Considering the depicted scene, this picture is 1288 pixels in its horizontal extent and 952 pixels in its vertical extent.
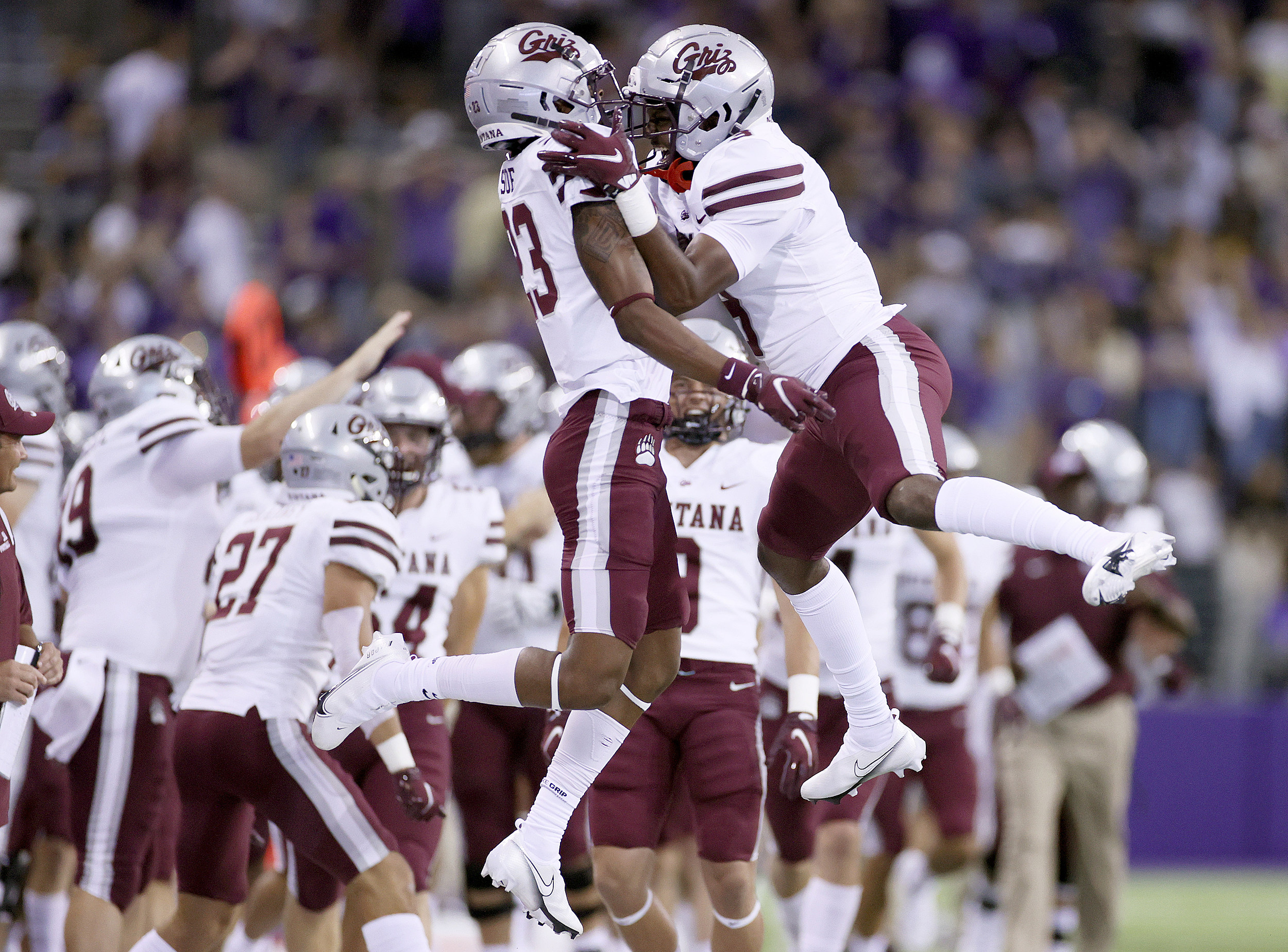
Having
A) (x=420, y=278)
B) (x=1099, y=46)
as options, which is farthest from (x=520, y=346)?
(x=1099, y=46)

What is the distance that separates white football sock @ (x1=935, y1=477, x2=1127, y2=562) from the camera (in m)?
5.07

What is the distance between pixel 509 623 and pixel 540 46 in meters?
3.23

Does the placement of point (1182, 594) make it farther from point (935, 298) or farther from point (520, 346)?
point (520, 346)

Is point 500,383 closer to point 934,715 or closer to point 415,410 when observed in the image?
point 415,410

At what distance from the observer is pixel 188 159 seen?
566 inches

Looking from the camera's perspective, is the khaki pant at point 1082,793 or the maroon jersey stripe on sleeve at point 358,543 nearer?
the maroon jersey stripe on sleeve at point 358,543

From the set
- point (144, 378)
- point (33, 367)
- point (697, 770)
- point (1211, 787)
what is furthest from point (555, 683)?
point (1211, 787)

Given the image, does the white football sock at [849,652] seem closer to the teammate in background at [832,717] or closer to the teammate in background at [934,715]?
the teammate in background at [832,717]

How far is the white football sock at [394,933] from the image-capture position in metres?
5.62

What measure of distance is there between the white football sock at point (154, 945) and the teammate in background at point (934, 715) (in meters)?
3.34

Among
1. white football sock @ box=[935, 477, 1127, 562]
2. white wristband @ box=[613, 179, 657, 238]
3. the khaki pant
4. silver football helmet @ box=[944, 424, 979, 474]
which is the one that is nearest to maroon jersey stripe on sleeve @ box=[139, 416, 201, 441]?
white wristband @ box=[613, 179, 657, 238]

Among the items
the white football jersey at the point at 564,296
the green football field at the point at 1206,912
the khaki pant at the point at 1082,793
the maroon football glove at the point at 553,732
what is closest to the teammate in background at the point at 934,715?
the khaki pant at the point at 1082,793

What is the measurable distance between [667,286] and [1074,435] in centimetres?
403

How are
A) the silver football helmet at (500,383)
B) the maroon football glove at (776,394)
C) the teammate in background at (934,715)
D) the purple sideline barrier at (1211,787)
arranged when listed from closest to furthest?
1. the maroon football glove at (776,394)
2. the silver football helmet at (500,383)
3. the teammate in background at (934,715)
4. the purple sideline barrier at (1211,787)
